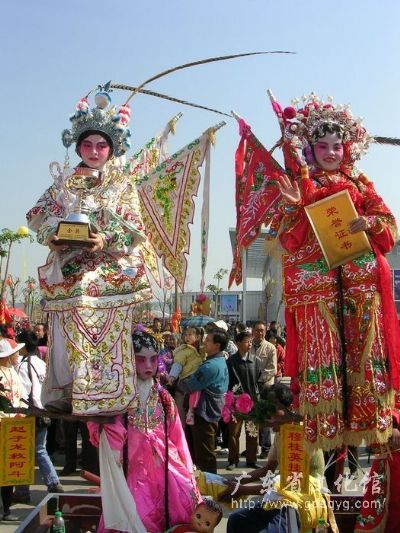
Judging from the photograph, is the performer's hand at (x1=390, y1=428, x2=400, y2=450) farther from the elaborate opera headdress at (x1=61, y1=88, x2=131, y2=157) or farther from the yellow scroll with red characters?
the elaborate opera headdress at (x1=61, y1=88, x2=131, y2=157)

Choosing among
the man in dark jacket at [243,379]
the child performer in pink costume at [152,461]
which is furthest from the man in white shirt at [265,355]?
the child performer in pink costume at [152,461]

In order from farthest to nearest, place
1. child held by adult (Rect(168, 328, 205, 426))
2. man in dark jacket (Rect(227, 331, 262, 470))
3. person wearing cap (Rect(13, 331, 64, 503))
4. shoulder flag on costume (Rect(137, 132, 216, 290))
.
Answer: man in dark jacket (Rect(227, 331, 262, 470)), child held by adult (Rect(168, 328, 205, 426)), person wearing cap (Rect(13, 331, 64, 503)), shoulder flag on costume (Rect(137, 132, 216, 290))

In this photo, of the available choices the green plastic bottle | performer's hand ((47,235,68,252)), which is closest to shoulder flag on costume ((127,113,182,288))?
performer's hand ((47,235,68,252))

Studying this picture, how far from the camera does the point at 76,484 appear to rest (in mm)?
7203

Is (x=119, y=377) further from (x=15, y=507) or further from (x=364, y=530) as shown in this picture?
(x=15, y=507)

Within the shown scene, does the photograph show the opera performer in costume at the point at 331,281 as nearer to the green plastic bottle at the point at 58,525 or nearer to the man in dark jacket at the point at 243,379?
the green plastic bottle at the point at 58,525

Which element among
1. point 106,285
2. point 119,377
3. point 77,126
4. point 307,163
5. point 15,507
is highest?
point 77,126

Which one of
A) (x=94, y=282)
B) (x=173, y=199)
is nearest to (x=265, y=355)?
(x=173, y=199)

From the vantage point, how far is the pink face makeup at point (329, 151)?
3.67 m

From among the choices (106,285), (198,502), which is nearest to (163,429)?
(198,502)

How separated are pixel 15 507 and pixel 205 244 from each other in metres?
3.47

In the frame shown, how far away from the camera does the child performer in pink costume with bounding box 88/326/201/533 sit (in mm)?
4102

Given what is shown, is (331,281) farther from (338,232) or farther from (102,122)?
(102,122)

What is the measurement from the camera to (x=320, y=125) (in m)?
3.69
